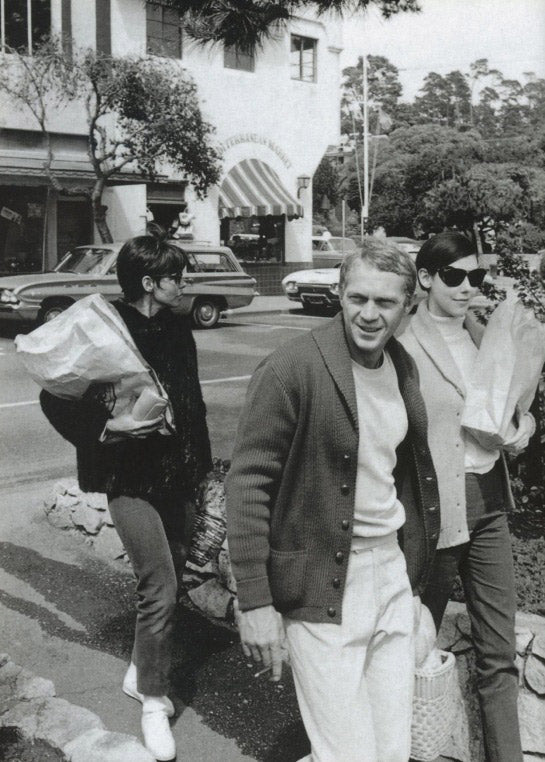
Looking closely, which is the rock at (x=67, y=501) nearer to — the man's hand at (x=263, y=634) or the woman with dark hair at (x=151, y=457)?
the woman with dark hair at (x=151, y=457)

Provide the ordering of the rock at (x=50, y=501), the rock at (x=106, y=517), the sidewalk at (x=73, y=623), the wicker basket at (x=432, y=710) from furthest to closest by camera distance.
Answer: the rock at (x=50, y=501) → the rock at (x=106, y=517) → the sidewalk at (x=73, y=623) → the wicker basket at (x=432, y=710)

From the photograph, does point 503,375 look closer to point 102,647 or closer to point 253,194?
point 102,647

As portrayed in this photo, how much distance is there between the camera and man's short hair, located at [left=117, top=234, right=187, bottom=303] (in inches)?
130

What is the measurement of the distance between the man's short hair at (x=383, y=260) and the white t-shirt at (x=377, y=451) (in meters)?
0.26

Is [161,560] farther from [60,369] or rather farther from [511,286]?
[511,286]

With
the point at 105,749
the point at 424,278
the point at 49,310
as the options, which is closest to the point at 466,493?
the point at 424,278

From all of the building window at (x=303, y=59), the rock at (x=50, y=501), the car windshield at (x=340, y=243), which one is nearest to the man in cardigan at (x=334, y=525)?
the rock at (x=50, y=501)

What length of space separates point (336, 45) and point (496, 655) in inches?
1059

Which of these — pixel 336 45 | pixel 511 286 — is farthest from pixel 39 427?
pixel 336 45

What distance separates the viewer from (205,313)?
18.1 meters

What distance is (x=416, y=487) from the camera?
266cm

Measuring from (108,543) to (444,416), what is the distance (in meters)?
2.90

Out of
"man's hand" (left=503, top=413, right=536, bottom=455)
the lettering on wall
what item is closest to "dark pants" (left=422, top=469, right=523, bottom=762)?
"man's hand" (left=503, top=413, right=536, bottom=455)

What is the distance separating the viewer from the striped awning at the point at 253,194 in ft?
81.8
